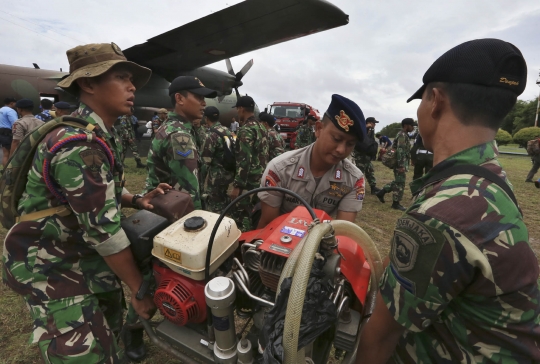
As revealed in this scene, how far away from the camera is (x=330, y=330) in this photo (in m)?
1.24

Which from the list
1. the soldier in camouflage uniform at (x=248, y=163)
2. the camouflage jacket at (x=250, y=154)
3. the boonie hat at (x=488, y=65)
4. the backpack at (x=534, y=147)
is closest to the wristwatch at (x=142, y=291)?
the boonie hat at (x=488, y=65)

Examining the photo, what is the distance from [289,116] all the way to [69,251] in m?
18.2

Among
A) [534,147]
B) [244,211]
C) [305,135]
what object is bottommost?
[244,211]

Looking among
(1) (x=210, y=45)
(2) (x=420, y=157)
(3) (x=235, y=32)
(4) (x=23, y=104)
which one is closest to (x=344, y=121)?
(2) (x=420, y=157)

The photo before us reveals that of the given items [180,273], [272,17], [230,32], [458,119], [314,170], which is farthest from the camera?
[230,32]

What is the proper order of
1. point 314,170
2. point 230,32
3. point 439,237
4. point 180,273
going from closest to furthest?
point 439,237, point 180,273, point 314,170, point 230,32

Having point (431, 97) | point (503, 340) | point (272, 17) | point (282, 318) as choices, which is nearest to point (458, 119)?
point (431, 97)

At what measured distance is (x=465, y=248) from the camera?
33.4 inches

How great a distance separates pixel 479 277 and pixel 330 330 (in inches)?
25.7

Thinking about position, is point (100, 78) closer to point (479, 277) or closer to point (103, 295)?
point (103, 295)

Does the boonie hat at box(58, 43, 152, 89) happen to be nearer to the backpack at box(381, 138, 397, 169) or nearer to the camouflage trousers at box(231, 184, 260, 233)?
the camouflage trousers at box(231, 184, 260, 233)

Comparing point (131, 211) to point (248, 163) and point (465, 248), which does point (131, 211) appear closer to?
point (248, 163)

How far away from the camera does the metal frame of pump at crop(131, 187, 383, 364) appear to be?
2.90 feet

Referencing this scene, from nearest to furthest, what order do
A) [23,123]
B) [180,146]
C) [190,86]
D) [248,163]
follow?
1. [180,146]
2. [190,86]
3. [248,163]
4. [23,123]
